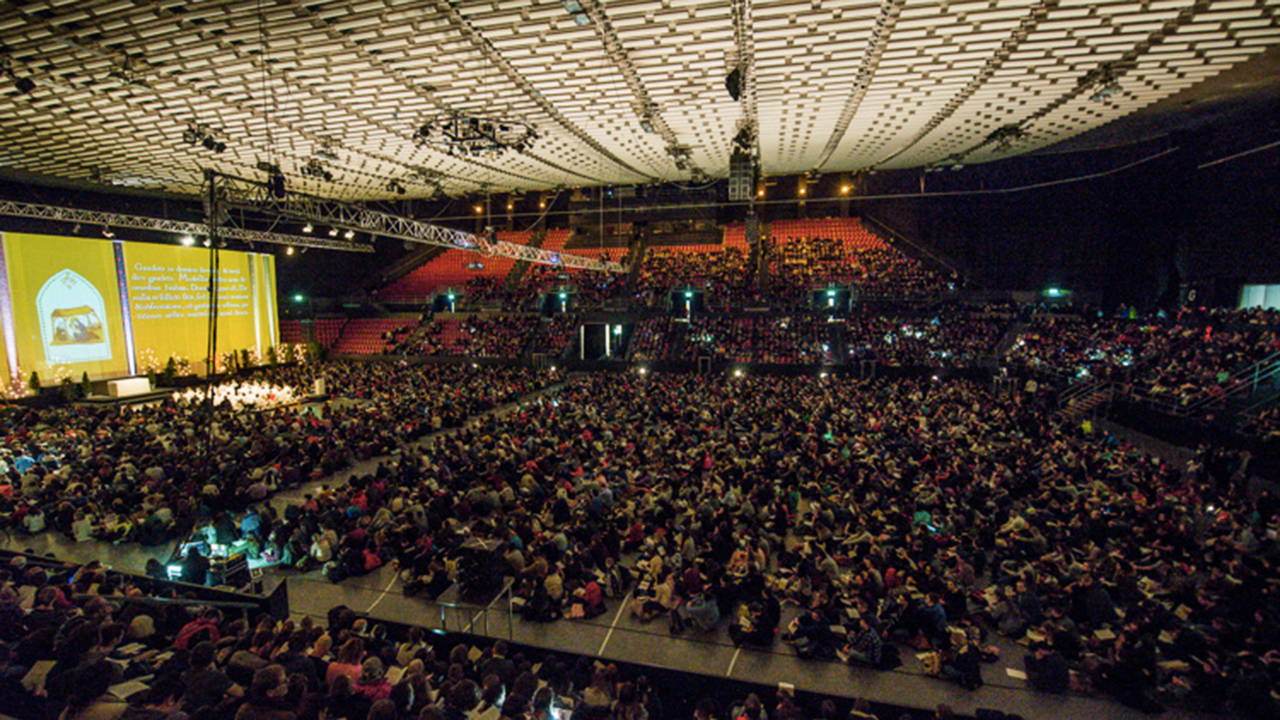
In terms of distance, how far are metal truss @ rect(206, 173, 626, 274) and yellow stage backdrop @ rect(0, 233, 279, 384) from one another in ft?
21.5

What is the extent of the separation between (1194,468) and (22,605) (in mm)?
17580

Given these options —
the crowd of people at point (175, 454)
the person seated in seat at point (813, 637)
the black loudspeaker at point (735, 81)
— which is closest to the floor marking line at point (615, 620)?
the person seated in seat at point (813, 637)

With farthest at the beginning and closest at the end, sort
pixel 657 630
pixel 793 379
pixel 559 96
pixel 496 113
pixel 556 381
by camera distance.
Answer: pixel 556 381 → pixel 793 379 → pixel 496 113 → pixel 559 96 → pixel 657 630

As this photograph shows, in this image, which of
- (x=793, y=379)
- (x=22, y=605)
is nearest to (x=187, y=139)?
(x=22, y=605)

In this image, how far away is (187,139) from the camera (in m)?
11.7

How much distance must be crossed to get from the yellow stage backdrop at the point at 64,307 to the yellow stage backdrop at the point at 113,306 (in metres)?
0.03

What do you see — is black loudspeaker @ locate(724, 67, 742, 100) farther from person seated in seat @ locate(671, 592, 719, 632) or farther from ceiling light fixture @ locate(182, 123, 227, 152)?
ceiling light fixture @ locate(182, 123, 227, 152)

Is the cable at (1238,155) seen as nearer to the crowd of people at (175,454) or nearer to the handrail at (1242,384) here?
the handrail at (1242,384)

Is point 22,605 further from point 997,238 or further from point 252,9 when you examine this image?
point 997,238

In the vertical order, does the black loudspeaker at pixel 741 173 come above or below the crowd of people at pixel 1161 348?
above

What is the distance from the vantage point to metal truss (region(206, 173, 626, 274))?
11461 millimetres

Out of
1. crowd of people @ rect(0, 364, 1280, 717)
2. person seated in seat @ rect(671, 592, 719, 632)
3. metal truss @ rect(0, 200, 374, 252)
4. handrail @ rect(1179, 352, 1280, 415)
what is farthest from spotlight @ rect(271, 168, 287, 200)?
handrail @ rect(1179, 352, 1280, 415)

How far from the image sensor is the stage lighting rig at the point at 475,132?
30.5 ft

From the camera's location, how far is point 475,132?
10.0 m
